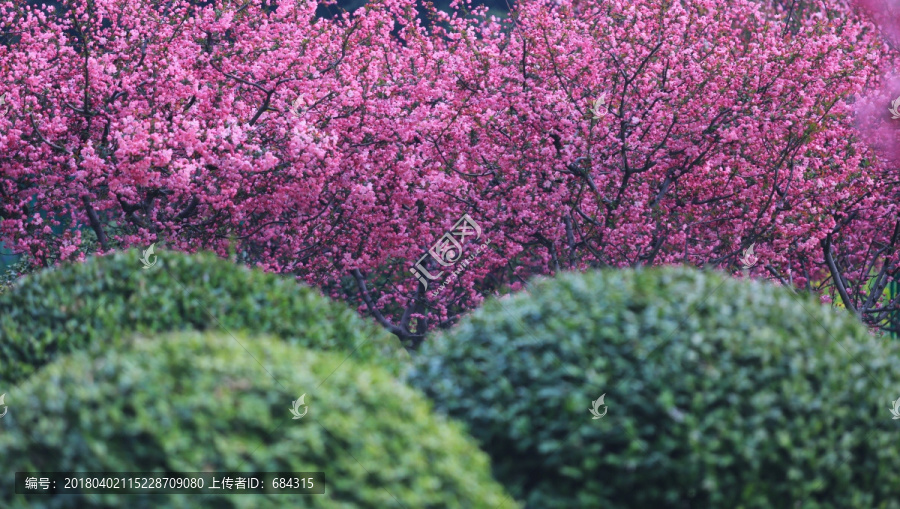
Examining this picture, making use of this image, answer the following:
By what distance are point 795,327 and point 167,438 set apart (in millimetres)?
3150

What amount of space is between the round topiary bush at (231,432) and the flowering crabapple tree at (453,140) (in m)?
4.49

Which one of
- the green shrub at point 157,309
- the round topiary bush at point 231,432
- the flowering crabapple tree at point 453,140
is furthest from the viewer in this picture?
the flowering crabapple tree at point 453,140

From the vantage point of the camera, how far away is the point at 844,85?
885cm

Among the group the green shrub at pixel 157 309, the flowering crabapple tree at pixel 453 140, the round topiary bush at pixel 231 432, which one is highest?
the flowering crabapple tree at pixel 453 140

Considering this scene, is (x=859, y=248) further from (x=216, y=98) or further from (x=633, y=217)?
(x=216, y=98)

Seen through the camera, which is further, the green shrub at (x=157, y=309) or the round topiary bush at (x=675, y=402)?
the green shrub at (x=157, y=309)

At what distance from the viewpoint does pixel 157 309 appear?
201 inches

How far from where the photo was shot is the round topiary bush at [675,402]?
388 cm

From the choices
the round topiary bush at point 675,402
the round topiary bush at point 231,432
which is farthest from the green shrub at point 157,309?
the round topiary bush at point 231,432

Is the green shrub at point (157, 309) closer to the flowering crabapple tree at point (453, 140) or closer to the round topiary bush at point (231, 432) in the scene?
the round topiary bush at point (231, 432)

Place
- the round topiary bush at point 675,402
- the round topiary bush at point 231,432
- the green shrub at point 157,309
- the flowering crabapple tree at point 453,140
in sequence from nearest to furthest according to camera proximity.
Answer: the round topiary bush at point 231,432 → the round topiary bush at point 675,402 → the green shrub at point 157,309 → the flowering crabapple tree at point 453,140

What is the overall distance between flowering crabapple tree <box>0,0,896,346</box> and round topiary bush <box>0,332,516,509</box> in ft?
14.7

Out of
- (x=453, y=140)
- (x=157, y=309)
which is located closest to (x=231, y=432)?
(x=157, y=309)

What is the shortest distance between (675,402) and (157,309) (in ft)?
10.2
